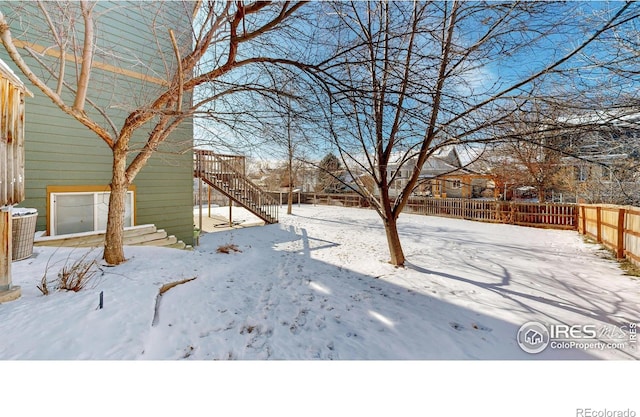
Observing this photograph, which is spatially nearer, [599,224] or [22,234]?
[22,234]

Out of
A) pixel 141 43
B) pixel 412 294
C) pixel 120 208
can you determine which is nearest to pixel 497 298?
pixel 412 294

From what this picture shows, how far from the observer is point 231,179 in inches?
410

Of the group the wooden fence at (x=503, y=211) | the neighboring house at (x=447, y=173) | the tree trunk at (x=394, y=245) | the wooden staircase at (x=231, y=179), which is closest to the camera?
the neighboring house at (x=447, y=173)

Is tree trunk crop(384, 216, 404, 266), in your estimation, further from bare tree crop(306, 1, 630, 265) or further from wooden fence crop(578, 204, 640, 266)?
wooden fence crop(578, 204, 640, 266)

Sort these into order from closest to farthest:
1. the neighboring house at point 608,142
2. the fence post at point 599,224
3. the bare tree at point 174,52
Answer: the neighboring house at point 608,142 → the bare tree at point 174,52 → the fence post at point 599,224

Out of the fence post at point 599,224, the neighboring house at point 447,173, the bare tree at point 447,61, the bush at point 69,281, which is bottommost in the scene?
the bush at point 69,281

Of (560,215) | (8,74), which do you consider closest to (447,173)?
(8,74)

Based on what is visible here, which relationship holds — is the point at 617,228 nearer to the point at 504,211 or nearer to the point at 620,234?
the point at 620,234

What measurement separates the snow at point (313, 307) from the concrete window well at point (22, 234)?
142 mm

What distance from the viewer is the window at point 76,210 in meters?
4.77

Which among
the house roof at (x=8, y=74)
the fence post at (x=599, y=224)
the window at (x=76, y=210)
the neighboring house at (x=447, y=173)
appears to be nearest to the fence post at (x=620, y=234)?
the fence post at (x=599, y=224)

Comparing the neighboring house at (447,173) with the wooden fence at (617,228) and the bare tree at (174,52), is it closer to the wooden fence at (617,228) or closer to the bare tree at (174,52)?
the wooden fence at (617,228)
